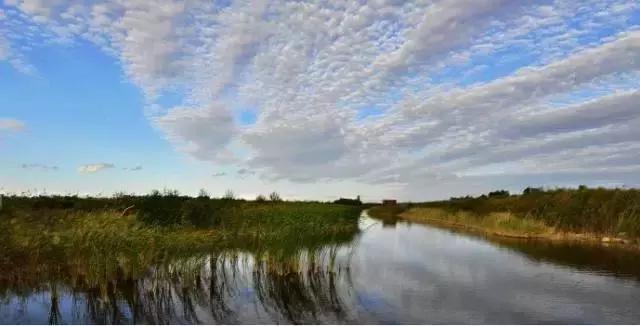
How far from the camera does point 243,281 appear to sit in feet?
41.3

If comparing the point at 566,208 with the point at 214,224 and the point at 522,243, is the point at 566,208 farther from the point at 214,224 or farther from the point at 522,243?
the point at 214,224

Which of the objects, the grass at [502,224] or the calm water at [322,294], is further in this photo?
the grass at [502,224]

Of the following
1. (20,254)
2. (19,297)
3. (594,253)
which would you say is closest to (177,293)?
(19,297)

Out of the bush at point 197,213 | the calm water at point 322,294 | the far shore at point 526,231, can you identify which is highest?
the bush at point 197,213

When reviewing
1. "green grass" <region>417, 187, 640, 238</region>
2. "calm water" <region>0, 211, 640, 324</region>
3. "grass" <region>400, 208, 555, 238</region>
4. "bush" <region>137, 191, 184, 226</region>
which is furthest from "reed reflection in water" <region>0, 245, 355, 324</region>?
"grass" <region>400, 208, 555, 238</region>

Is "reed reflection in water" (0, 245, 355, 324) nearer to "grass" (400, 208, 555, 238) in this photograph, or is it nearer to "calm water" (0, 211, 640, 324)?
"calm water" (0, 211, 640, 324)

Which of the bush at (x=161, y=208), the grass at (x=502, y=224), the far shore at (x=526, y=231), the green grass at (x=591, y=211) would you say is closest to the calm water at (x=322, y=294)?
the far shore at (x=526, y=231)

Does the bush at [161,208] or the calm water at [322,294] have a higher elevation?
the bush at [161,208]

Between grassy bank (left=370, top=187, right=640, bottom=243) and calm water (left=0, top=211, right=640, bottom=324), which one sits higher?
grassy bank (left=370, top=187, right=640, bottom=243)

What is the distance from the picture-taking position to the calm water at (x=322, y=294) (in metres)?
9.45

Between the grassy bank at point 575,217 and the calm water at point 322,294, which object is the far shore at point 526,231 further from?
the calm water at point 322,294

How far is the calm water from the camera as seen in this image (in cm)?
945

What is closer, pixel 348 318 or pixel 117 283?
pixel 348 318

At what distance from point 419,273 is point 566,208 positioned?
50.6 ft
